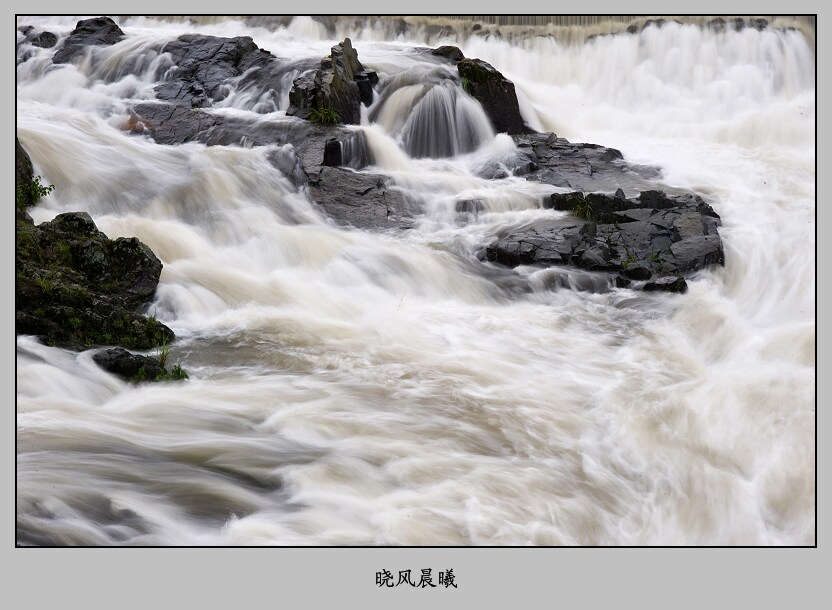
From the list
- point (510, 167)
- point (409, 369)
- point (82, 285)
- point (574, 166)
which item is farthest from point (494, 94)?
point (82, 285)

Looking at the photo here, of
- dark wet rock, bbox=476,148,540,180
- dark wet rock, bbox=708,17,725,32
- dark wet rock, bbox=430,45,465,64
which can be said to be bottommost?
dark wet rock, bbox=476,148,540,180

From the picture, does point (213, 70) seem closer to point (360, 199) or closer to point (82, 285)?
point (360, 199)

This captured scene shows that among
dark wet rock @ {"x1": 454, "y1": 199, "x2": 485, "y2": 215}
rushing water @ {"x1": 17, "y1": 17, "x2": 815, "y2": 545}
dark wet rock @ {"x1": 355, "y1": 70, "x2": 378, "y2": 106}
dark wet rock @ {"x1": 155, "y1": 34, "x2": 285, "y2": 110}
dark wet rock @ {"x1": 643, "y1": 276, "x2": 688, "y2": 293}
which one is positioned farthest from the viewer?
dark wet rock @ {"x1": 155, "y1": 34, "x2": 285, "y2": 110}

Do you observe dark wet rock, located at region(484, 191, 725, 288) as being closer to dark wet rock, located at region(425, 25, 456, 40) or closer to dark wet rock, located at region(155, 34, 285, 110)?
dark wet rock, located at region(155, 34, 285, 110)

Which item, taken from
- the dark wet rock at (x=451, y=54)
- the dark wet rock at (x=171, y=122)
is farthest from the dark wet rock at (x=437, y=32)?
the dark wet rock at (x=171, y=122)

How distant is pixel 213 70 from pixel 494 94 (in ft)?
18.4

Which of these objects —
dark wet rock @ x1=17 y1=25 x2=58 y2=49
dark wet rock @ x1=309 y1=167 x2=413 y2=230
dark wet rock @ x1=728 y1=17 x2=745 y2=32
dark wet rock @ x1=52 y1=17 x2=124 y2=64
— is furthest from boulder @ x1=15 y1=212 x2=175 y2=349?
dark wet rock @ x1=728 y1=17 x2=745 y2=32

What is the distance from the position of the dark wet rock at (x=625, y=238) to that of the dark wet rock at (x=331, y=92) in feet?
14.9

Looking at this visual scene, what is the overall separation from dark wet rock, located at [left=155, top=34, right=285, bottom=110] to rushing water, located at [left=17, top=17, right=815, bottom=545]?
0.51 metres

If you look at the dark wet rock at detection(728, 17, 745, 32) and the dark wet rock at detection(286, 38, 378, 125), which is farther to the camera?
the dark wet rock at detection(728, 17, 745, 32)

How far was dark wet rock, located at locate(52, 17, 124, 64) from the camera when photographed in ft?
59.0

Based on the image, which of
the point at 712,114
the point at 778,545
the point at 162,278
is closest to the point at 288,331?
the point at 162,278

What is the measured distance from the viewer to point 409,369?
8477 millimetres

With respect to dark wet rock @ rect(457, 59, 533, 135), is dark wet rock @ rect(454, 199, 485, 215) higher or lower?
lower
